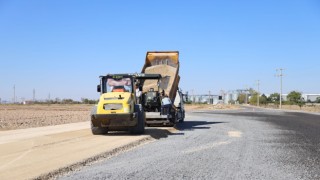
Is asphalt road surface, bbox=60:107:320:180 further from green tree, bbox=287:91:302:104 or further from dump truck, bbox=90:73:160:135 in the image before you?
green tree, bbox=287:91:302:104

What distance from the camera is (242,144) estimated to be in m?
15.9

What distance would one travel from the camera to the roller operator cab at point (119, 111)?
18172 millimetres

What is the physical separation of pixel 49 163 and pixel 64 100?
15508cm

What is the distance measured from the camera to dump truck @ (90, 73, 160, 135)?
18.2 meters

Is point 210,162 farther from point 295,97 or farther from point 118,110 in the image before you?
point 295,97


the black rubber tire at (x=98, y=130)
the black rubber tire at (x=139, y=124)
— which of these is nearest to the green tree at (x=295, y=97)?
the black rubber tire at (x=139, y=124)

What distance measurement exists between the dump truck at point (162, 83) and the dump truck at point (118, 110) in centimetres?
460

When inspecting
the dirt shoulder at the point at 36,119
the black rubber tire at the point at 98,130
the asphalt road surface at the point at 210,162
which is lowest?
the dirt shoulder at the point at 36,119

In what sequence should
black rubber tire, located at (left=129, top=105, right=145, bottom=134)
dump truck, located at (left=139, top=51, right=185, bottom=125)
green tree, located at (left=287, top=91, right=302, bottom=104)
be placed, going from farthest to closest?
green tree, located at (left=287, top=91, right=302, bottom=104) < dump truck, located at (left=139, top=51, right=185, bottom=125) < black rubber tire, located at (left=129, top=105, right=145, bottom=134)

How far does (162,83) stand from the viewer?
2698 cm

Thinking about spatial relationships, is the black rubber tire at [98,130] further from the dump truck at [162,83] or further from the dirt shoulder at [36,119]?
the dirt shoulder at [36,119]

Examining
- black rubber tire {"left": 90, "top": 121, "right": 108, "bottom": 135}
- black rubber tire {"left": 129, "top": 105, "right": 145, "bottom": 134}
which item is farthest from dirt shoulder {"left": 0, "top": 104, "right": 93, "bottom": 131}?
black rubber tire {"left": 129, "top": 105, "right": 145, "bottom": 134}

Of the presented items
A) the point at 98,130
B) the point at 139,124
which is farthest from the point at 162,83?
the point at 98,130

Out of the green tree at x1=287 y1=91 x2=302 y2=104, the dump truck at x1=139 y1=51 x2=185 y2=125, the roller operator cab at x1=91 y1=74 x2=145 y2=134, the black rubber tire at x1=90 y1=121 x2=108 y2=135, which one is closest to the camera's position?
the roller operator cab at x1=91 y1=74 x2=145 y2=134
